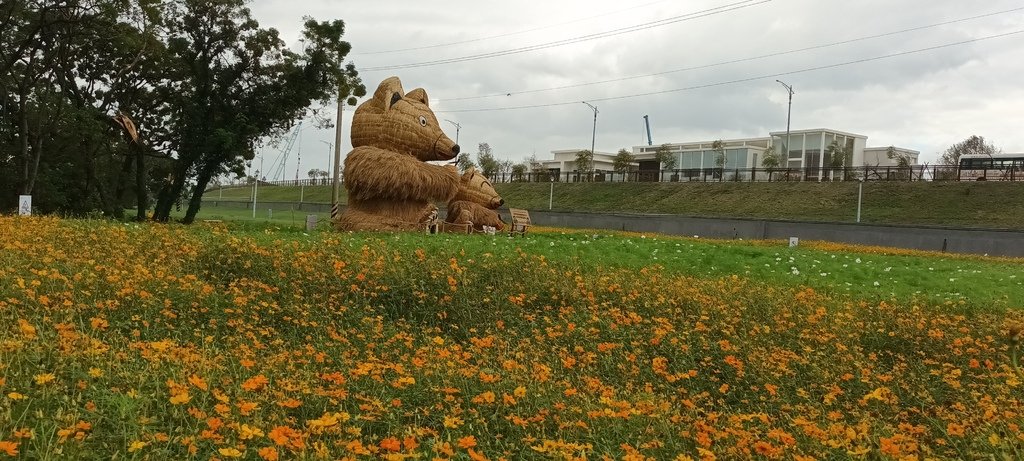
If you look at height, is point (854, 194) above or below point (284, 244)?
above

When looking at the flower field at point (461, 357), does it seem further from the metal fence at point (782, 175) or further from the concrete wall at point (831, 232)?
the metal fence at point (782, 175)

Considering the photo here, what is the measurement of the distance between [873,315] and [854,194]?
31761 millimetres

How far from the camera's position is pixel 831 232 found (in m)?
29.2

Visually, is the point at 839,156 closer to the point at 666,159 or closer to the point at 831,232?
the point at 666,159

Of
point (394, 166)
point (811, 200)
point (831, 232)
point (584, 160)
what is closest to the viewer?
point (394, 166)

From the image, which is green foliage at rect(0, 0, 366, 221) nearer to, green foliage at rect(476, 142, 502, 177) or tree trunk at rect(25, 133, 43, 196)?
tree trunk at rect(25, 133, 43, 196)

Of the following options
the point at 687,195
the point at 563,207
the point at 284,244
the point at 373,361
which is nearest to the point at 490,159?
the point at 563,207

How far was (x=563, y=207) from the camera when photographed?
47062 millimetres

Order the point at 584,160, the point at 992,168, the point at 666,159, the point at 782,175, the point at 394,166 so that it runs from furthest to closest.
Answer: the point at 584,160 < the point at 666,159 < the point at 782,175 < the point at 992,168 < the point at 394,166

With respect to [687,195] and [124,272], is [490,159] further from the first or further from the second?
[124,272]

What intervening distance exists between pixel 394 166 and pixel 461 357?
35.3 ft

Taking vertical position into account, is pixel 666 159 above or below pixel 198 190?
above

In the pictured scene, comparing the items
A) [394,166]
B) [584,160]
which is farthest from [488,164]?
[394,166]

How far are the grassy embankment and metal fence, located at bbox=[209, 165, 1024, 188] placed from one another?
3.58 ft
